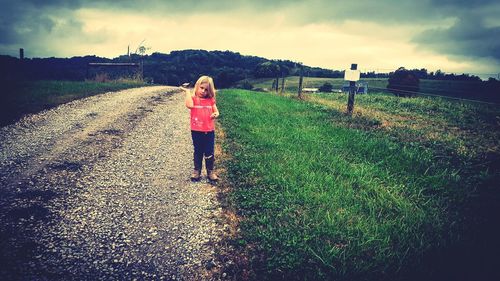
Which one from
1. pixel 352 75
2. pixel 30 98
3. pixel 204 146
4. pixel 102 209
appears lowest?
pixel 102 209

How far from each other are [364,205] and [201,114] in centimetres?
319

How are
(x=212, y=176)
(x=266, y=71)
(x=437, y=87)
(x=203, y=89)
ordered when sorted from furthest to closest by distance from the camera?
(x=266, y=71) → (x=437, y=87) → (x=212, y=176) → (x=203, y=89)

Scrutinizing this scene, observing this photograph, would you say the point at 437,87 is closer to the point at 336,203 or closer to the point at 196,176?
the point at 336,203

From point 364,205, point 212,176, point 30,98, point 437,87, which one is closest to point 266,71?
point 437,87

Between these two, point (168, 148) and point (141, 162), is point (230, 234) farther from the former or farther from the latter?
Result: point (168, 148)

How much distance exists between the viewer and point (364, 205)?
4.19 meters

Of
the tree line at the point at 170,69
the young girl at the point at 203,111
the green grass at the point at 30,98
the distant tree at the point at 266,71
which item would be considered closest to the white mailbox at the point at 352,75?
the tree line at the point at 170,69

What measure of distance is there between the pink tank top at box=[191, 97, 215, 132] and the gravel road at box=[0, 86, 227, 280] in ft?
A: 3.49

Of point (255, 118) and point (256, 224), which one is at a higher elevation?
point (255, 118)

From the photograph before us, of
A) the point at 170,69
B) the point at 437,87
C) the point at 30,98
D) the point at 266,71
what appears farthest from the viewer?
the point at 266,71

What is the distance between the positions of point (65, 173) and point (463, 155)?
867cm

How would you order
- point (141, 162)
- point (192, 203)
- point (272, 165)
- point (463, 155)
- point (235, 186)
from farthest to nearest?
point (463, 155) < point (141, 162) < point (272, 165) < point (235, 186) < point (192, 203)

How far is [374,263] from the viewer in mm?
3004

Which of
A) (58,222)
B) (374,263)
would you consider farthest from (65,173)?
(374,263)
